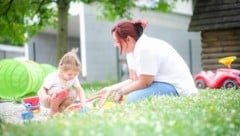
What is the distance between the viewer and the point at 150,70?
244 inches

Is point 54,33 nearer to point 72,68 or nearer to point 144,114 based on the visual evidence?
point 72,68

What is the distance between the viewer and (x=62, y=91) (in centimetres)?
634

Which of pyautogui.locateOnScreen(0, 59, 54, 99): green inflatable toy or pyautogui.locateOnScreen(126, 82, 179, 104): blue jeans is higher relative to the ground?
pyautogui.locateOnScreen(126, 82, 179, 104): blue jeans

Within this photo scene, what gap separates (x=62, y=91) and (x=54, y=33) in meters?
21.6

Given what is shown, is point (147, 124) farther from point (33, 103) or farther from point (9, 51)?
point (9, 51)

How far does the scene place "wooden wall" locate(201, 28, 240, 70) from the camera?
1555 centimetres

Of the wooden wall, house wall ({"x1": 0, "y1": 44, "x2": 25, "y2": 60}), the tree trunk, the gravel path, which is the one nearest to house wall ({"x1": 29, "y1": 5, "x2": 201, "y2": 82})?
the wooden wall

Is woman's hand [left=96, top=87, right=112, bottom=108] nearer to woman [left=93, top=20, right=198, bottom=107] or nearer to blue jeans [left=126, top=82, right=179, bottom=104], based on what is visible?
woman [left=93, top=20, right=198, bottom=107]

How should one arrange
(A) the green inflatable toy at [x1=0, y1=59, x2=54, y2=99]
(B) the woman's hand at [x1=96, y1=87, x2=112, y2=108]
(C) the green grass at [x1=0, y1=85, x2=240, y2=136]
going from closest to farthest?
(C) the green grass at [x1=0, y1=85, x2=240, y2=136]
(B) the woman's hand at [x1=96, y1=87, x2=112, y2=108]
(A) the green inflatable toy at [x1=0, y1=59, x2=54, y2=99]

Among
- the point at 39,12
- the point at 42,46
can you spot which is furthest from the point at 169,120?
the point at 42,46

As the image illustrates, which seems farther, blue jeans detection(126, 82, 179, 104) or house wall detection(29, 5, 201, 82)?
house wall detection(29, 5, 201, 82)

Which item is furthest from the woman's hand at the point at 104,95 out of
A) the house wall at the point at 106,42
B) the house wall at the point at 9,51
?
the house wall at the point at 9,51

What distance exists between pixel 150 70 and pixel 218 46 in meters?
10.2

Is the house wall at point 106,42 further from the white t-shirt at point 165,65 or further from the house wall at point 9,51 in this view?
the white t-shirt at point 165,65
